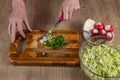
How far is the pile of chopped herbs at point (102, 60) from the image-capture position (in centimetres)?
102

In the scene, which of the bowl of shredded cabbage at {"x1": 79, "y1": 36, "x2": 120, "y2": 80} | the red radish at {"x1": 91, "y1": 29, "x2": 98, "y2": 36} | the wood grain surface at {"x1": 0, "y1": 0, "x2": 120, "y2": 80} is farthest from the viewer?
the red radish at {"x1": 91, "y1": 29, "x2": 98, "y2": 36}

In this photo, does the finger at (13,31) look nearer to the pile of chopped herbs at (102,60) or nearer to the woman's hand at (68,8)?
the woman's hand at (68,8)

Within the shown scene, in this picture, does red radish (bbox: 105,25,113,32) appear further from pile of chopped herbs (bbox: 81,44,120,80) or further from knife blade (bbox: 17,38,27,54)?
knife blade (bbox: 17,38,27,54)

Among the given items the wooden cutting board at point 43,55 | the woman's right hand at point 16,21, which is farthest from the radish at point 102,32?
the woman's right hand at point 16,21

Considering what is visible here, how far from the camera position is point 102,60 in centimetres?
106

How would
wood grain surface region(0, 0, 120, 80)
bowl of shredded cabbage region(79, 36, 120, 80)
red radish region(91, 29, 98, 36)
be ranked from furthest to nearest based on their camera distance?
red radish region(91, 29, 98, 36), wood grain surface region(0, 0, 120, 80), bowl of shredded cabbage region(79, 36, 120, 80)

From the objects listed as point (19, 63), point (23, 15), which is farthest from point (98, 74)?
point (23, 15)

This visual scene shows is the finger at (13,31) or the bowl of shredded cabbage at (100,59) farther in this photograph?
the finger at (13,31)

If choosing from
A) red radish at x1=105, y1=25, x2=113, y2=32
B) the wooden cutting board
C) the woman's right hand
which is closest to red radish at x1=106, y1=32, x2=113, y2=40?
red radish at x1=105, y1=25, x2=113, y2=32

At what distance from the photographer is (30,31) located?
128 centimetres

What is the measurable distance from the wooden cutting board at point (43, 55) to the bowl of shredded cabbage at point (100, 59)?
6cm

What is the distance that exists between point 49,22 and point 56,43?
21 cm

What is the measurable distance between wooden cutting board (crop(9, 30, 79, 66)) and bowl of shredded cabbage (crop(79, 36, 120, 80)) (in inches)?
2.5

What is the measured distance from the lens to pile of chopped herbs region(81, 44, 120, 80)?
102 centimetres
